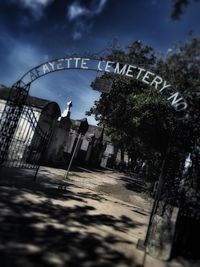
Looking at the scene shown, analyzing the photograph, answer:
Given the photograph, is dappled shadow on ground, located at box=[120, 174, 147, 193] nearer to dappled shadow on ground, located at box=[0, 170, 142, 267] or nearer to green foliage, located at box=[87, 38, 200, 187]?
green foliage, located at box=[87, 38, 200, 187]

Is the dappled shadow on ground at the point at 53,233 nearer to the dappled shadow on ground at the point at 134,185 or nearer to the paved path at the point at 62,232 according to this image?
the paved path at the point at 62,232

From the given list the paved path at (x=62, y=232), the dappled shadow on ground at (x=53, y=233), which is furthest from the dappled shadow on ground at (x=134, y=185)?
the dappled shadow on ground at (x=53, y=233)

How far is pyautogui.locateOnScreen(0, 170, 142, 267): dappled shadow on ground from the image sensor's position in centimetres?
523

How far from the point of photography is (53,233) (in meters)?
6.54

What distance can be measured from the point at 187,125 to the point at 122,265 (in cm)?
442

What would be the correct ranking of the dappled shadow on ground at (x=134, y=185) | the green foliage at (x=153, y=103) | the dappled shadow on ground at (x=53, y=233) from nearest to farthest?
the dappled shadow on ground at (x=53, y=233) < the green foliage at (x=153, y=103) < the dappled shadow on ground at (x=134, y=185)

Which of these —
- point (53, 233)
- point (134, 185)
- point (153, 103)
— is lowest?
point (53, 233)

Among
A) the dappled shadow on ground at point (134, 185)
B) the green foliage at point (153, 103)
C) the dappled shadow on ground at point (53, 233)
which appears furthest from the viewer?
the dappled shadow on ground at point (134, 185)

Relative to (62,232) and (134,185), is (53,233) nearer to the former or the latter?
(62,232)

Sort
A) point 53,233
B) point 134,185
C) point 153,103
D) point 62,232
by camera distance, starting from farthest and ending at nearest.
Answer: point 134,185
point 153,103
point 62,232
point 53,233

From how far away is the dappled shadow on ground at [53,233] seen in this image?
5227 mm

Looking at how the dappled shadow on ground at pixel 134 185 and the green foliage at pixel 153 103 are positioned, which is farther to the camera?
the dappled shadow on ground at pixel 134 185

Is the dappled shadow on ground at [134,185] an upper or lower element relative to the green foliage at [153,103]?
lower

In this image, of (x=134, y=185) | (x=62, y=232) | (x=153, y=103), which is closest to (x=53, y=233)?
(x=62, y=232)
